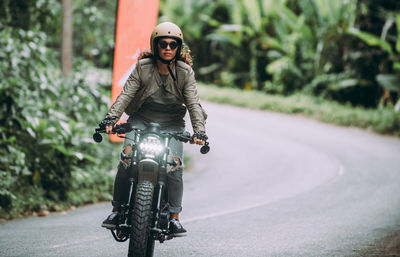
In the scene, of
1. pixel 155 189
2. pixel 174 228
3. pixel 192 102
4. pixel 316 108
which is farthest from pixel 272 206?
pixel 316 108

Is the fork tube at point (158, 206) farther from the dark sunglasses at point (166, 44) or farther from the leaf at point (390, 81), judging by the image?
the leaf at point (390, 81)

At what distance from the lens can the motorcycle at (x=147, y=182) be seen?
4199mm

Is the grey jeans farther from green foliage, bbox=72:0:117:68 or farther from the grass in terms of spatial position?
the grass

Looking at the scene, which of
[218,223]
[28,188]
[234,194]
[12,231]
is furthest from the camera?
[234,194]

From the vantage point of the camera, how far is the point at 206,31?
1144 inches

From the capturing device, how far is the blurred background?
323 inches

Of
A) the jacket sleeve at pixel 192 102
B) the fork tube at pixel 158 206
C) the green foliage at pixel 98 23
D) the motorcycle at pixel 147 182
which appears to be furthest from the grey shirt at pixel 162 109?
the green foliage at pixel 98 23

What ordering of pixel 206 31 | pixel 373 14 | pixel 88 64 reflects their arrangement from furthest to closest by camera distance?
1. pixel 206 31
2. pixel 373 14
3. pixel 88 64

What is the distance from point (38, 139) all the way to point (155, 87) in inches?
160

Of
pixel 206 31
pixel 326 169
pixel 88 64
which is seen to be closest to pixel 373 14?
pixel 206 31

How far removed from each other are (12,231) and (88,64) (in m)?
6.69

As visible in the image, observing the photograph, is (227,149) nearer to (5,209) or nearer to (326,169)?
(326,169)

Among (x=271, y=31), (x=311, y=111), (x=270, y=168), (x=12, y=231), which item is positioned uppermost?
(x=271, y=31)

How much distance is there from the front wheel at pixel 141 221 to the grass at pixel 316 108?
13736mm
